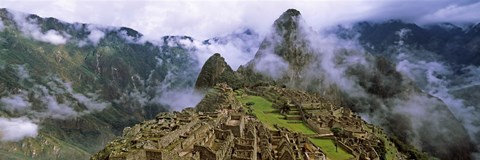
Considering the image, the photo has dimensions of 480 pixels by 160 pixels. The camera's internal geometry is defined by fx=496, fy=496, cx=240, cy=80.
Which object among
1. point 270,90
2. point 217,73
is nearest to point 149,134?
point 270,90

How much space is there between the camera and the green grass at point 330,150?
70.0 meters

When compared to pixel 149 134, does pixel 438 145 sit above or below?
below

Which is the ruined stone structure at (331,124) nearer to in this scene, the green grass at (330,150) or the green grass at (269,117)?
the green grass at (330,150)

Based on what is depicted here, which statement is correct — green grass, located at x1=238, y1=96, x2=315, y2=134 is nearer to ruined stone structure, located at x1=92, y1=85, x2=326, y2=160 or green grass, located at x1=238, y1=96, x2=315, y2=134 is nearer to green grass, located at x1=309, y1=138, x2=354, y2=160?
green grass, located at x1=309, y1=138, x2=354, y2=160

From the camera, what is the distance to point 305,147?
214 feet

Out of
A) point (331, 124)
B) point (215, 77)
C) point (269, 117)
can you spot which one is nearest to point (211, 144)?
point (331, 124)

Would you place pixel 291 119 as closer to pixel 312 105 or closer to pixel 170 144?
pixel 312 105

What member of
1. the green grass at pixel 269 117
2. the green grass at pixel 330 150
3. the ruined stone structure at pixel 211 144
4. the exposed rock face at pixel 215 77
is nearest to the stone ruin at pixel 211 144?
the ruined stone structure at pixel 211 144

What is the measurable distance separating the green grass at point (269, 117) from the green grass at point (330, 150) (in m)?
5.91

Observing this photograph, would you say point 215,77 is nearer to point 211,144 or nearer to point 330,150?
point 330,150

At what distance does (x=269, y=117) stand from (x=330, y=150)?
27.9 metres

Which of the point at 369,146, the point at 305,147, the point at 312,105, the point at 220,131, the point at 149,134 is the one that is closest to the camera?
the point at 149,134

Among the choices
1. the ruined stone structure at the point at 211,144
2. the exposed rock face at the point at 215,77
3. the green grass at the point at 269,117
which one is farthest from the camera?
the exposed rock face at the point at 215,77

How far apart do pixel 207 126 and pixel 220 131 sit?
1.67 meters
